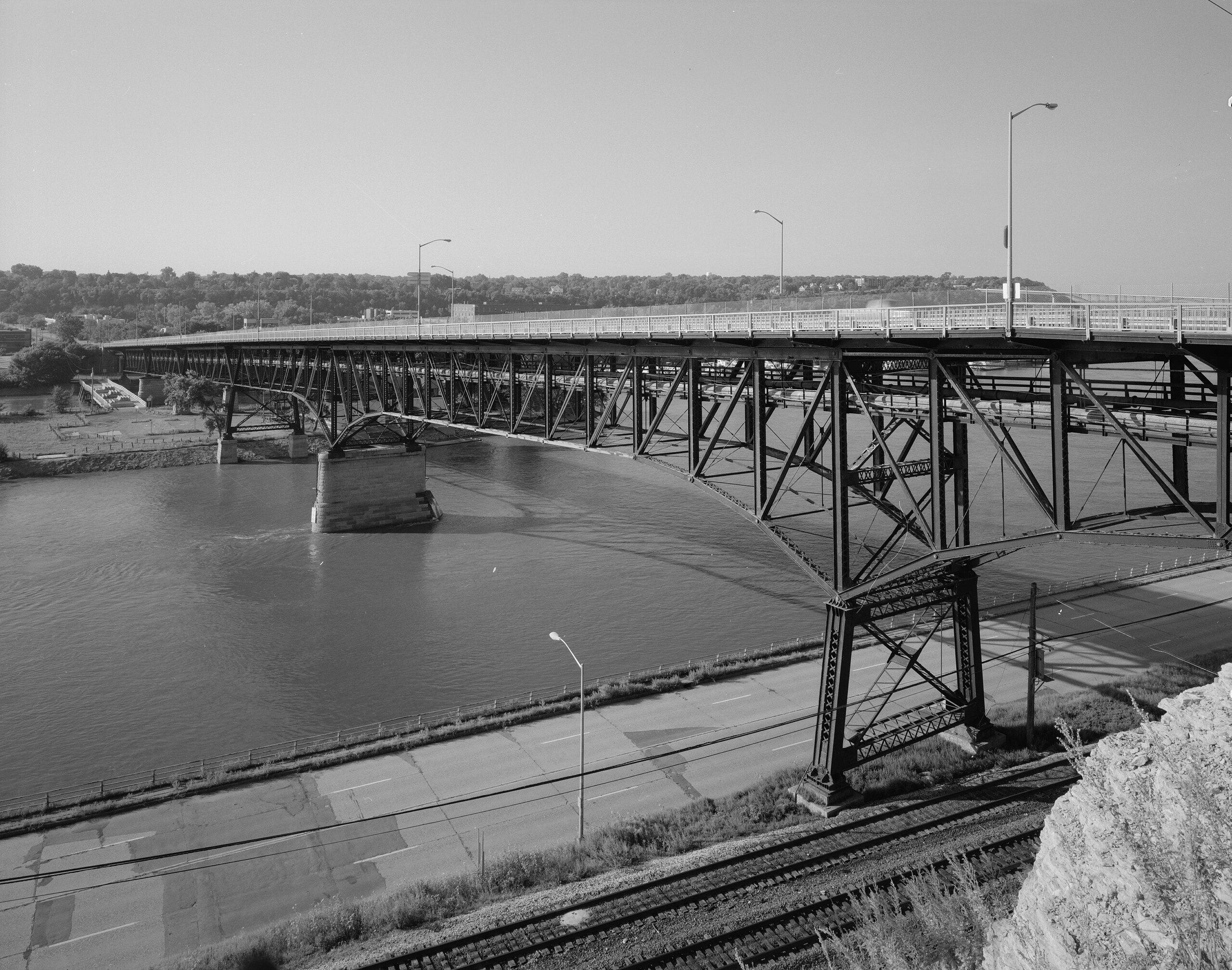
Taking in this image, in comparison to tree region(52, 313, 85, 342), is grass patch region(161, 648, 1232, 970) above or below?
below

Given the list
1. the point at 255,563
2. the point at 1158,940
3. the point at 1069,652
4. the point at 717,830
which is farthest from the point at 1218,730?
the point at 255,563

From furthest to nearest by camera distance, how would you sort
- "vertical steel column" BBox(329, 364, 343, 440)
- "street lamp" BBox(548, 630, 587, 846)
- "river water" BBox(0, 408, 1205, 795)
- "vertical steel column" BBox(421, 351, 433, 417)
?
1. "vertical steel column" BBox(329, 364, 343, 440)
2. "vertical steel column" BBox(421, 351, 433, 417)
3. "river water" BBox(0, 408, 1205, 795)
4. "street lamp" BBox(548, 630, 587, 846)

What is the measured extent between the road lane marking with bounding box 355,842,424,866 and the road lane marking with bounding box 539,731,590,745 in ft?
15.2

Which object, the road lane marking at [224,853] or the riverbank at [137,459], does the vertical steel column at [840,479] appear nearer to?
the road lane marking at [224,853]

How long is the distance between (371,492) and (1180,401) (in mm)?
38846

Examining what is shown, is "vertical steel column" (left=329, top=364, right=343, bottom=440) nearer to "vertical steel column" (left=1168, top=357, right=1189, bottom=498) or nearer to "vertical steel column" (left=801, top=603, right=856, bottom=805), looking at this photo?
"vertical steel column" (left=801, top=603, right=856, bottom=805)

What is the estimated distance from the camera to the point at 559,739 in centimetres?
2089

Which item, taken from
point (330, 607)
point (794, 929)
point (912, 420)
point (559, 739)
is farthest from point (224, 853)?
point (330, 607)

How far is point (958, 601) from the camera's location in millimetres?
17922

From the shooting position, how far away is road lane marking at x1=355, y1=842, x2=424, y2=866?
52.4ft

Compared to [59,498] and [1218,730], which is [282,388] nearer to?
[59,498]

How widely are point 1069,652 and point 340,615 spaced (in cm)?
2284

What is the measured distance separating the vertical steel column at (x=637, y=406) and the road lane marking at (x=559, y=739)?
23.2 feet

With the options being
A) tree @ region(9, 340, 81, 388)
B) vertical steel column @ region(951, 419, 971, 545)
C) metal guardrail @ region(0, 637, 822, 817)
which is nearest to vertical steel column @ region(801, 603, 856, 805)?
vertical steel column @ region(951, 419, 971, 545)
